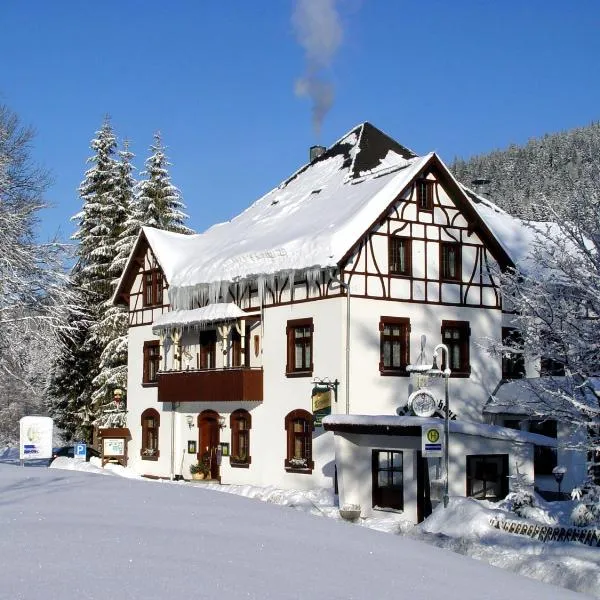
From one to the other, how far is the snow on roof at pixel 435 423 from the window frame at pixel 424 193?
8.25 meters

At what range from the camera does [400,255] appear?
29.3m

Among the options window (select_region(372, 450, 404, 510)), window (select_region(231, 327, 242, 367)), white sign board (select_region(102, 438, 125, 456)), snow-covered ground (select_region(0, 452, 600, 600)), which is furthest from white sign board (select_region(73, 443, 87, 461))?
snow-covered ground (select_region(0, 452, 600, 600))

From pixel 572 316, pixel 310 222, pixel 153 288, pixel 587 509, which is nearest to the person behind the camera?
pixel 587 509

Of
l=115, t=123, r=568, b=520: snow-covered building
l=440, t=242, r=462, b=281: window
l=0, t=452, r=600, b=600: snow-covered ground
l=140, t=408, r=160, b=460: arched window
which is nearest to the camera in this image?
l=0, t=452, r=600, b=600: snow-covered ground

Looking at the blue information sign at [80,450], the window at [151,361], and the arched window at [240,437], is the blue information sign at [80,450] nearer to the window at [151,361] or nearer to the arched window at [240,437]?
the window at [151,361]

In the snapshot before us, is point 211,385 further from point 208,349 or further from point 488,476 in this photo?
point 488,476

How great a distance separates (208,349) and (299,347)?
17.5 feet

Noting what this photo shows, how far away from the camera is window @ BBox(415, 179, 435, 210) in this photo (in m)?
29.7

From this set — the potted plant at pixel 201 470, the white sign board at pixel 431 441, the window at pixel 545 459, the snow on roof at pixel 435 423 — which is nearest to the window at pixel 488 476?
the snow on roof at pixel 435 423

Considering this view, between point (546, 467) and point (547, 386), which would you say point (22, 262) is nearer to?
point (547, 386)

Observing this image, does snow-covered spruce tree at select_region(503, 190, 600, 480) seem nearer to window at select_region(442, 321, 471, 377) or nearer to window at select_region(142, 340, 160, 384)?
window at select_region(442, 321, 471, 377)

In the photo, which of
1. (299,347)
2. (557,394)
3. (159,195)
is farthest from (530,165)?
(557,394)

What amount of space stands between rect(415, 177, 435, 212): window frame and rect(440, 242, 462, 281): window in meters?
1.41

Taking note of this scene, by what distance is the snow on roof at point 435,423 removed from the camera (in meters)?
23.1
